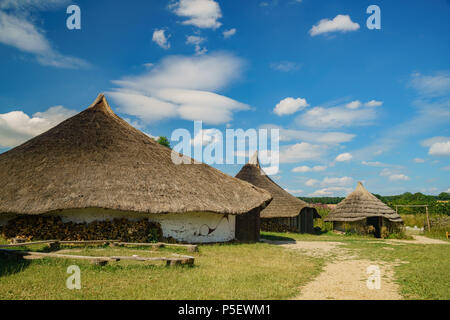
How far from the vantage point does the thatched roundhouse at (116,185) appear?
11.5 meters

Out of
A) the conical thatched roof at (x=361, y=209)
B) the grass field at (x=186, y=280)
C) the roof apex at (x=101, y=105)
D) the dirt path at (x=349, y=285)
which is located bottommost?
the dirt path at (x=349, y=285)

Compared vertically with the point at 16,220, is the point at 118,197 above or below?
above

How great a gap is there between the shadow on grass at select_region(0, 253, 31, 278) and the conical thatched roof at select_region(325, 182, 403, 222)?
68.9ft

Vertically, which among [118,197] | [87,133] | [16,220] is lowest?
[16,220]

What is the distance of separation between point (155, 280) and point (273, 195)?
20025 millimetres

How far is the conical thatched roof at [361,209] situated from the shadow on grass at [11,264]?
21007 millimetres

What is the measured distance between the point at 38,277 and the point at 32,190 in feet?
21.0

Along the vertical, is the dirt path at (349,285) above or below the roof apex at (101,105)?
below

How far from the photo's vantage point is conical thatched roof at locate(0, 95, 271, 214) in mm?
11453

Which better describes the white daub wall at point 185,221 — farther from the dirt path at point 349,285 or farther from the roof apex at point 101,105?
the roof apex at point 101,105

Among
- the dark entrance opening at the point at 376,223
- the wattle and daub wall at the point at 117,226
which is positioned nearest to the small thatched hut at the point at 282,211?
the dark entrance opening at the point at 376,223
